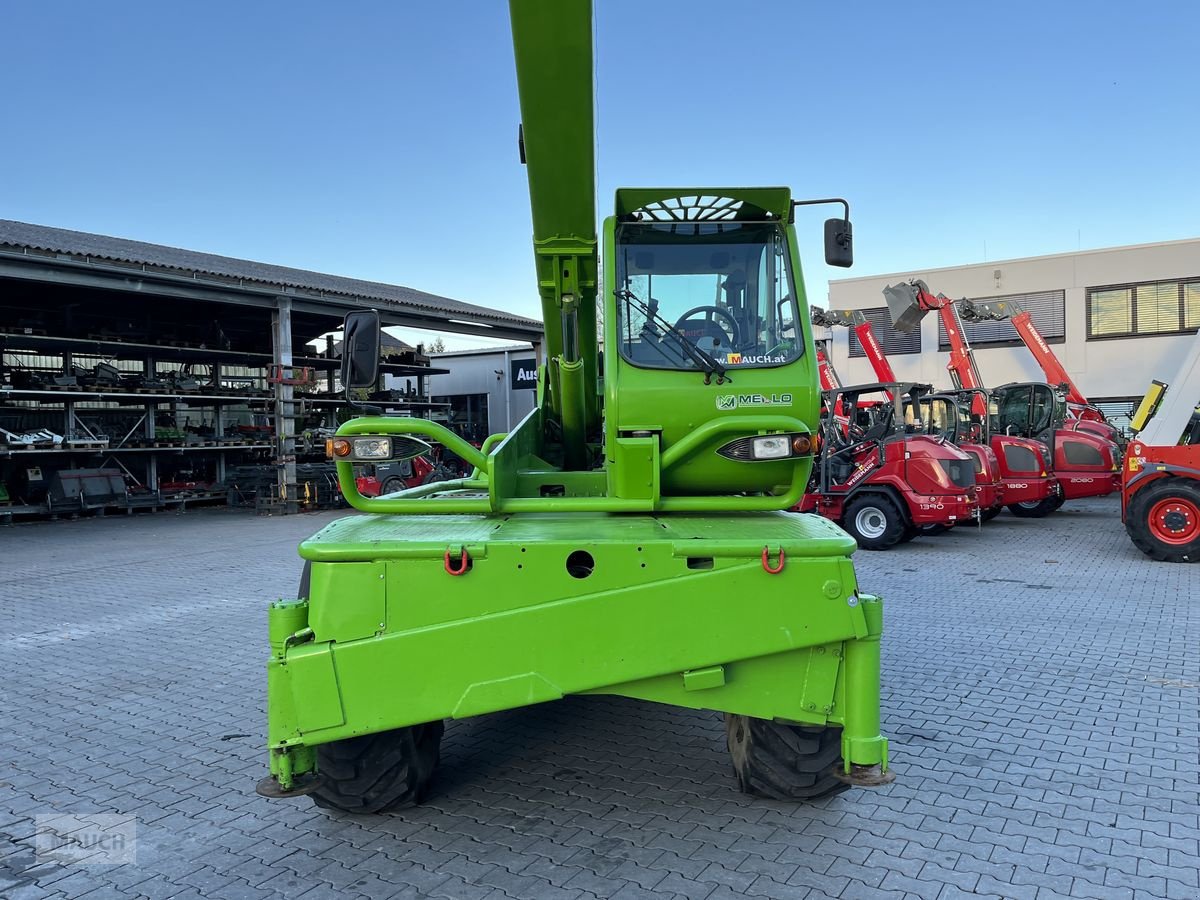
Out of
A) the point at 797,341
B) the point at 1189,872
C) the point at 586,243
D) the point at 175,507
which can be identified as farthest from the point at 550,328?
the point at 175,507

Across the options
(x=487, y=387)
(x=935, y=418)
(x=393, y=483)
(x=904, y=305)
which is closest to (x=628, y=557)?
(x=935, y=418)

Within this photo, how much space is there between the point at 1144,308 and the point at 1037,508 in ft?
31.2

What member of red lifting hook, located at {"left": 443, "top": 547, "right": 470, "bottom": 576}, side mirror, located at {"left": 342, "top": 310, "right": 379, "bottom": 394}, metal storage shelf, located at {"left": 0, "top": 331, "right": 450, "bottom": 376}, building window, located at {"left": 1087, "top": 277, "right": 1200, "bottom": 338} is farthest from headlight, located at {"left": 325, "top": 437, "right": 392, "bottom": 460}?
building window, located at {"left": 1087, "top": 277, "right": 1200, "bottom": 338}

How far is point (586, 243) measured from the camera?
175 inches

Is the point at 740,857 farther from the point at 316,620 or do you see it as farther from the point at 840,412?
the point at 840,412

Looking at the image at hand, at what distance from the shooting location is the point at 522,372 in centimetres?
3089

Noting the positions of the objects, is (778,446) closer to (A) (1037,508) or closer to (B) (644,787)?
(B) (644,787)

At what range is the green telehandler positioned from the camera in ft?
11.2

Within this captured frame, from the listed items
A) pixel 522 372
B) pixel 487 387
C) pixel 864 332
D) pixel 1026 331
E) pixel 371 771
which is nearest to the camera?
pixel 371 771

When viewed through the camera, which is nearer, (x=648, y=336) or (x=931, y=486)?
(x=648, y=336)

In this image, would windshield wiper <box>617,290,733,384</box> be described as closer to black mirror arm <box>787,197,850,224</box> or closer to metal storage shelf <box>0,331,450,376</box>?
black mirror arm <box>787,197,850,224</box>

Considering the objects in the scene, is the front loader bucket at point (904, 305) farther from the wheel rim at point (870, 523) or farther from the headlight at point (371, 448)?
the headlight at point (371, 448)

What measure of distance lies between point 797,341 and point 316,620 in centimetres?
257

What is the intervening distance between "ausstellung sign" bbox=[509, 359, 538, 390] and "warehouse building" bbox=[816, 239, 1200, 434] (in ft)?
36.0
